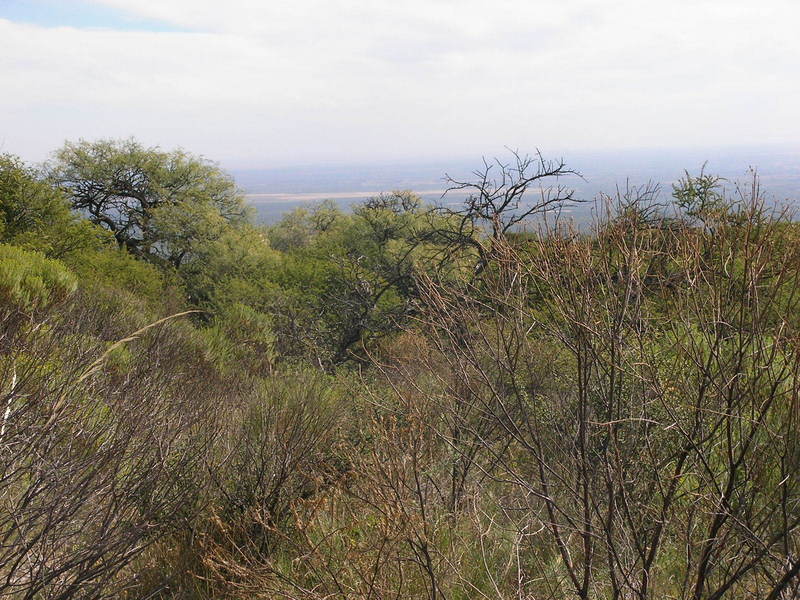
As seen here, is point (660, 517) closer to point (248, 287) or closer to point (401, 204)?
point (248, 287)

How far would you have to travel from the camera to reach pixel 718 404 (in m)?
3.54

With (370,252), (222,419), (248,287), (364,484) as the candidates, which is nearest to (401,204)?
(370,252)

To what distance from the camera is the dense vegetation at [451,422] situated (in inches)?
123

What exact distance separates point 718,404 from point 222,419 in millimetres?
5293

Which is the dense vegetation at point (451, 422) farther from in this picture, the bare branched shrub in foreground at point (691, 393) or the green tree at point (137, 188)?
the green tree at point (137, 188)

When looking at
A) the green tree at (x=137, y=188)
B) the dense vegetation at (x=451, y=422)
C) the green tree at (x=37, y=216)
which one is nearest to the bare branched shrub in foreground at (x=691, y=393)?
the dense vegetation at (x=451, y=422)

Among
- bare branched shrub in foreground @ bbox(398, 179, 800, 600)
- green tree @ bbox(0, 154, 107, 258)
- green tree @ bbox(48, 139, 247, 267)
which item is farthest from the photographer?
green tree @ bbox(48, 139, 247, 267)

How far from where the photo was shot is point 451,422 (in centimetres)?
665

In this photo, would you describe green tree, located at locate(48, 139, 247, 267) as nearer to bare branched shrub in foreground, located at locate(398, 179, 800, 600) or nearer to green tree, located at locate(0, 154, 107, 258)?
green tree, located at locate(0, 154, 107, 258)

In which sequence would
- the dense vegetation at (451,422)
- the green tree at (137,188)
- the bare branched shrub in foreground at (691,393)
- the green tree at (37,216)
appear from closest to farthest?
1. the bare branched shrub in foreground at (691,393)
2. the dense vegetation at (451,422)
3. the green tree at (37,216)
4. the green tree at (137,188)

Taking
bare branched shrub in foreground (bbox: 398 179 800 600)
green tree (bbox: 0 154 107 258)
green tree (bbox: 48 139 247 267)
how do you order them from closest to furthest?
bare branched shrub in foreground (bbox: 398 179 800 600)
green tree (bbox: 0 154 107 258)
green tree (bbox: 48 139 247 267)

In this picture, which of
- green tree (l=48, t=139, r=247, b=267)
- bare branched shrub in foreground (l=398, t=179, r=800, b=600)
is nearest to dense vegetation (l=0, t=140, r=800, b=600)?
bare branched shrub in foreground (l=398, t=179, r=800, b=600)

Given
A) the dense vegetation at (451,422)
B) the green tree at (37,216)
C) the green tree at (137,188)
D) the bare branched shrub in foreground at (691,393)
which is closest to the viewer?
the bare branched shrub in foreground at (691,393)

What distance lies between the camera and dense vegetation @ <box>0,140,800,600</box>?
3.12m
